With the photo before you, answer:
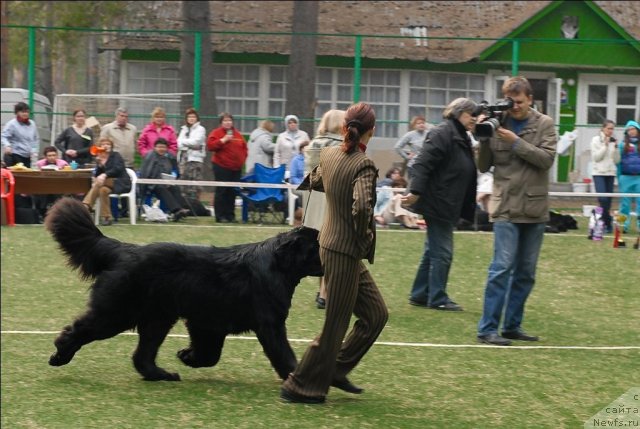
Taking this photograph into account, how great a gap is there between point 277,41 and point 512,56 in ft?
20.5

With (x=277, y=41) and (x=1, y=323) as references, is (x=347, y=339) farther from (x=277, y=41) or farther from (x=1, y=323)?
(x=277, y=41)

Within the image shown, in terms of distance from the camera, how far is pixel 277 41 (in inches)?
920

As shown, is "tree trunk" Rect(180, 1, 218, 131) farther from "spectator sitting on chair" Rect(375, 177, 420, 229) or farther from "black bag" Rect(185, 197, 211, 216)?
"spectator sitting on chair" Rect(375, 177, 420, 229)

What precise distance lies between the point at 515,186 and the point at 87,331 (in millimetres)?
3492

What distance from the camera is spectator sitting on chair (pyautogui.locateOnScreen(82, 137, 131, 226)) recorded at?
50.7ft

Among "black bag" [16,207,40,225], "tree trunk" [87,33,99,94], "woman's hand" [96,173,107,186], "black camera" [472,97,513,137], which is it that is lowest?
"black bag" [16,207,40,225]

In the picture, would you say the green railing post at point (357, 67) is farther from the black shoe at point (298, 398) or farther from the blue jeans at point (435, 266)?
the black shoe at point (298, 398)

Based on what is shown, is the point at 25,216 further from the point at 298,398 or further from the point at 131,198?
the point at 298,398

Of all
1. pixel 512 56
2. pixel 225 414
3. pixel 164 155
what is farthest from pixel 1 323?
pixel 512 56

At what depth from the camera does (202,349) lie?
7.00 metres

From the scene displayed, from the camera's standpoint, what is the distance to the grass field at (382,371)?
6.07m

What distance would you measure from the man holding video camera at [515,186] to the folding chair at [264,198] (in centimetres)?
840

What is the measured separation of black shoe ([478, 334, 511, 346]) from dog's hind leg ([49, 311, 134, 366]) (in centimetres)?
305

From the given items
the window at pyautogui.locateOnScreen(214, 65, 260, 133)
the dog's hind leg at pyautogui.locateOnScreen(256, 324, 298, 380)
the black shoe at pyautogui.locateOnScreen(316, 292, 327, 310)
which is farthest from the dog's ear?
the window at pyautogui.locateOnScreen(214, 65, 260, 133)
